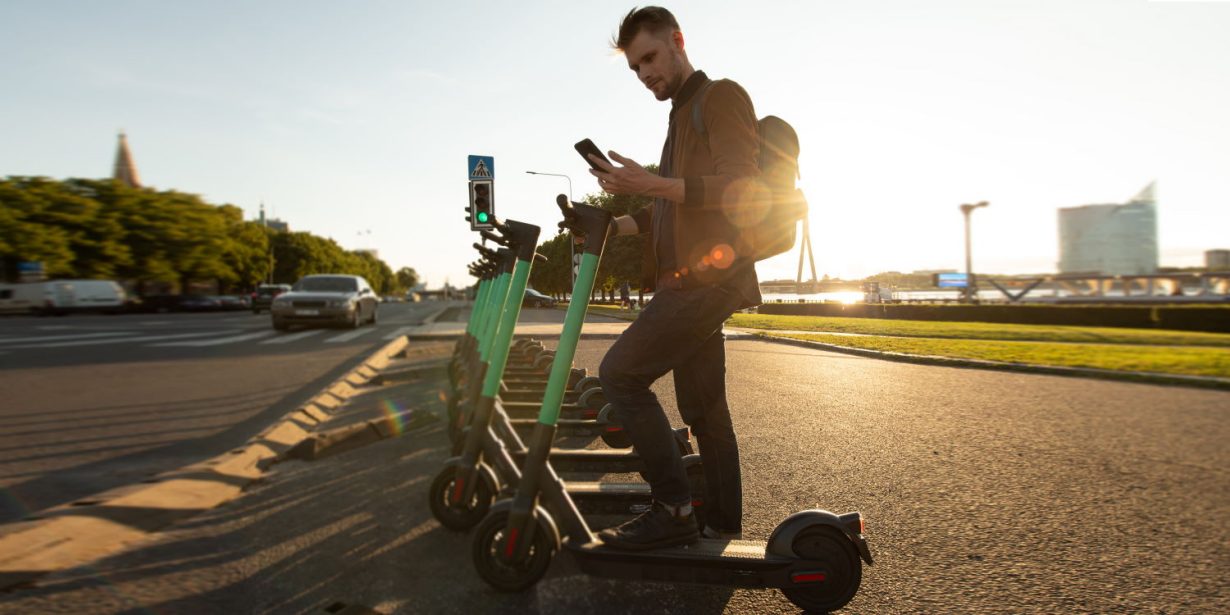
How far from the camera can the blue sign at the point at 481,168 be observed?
895 centimetres

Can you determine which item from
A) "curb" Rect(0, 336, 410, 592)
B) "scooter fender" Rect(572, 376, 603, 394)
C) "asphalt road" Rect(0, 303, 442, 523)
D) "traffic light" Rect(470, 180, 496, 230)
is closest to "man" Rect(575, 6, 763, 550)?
"curb" Rect(0, 336, 410, 592)

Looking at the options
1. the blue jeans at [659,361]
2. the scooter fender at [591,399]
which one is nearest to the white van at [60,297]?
the scooter fender at [591,399]

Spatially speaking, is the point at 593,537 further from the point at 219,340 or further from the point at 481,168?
the point at 219,340

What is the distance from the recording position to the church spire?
281 ft

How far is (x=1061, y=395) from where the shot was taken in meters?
7.29

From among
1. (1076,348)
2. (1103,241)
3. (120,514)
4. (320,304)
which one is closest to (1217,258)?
(1103,241)

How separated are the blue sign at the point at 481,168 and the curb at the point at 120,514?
16.6ft

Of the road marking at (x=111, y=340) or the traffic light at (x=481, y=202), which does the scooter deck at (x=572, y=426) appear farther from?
the road marking at (x=111, y=340)

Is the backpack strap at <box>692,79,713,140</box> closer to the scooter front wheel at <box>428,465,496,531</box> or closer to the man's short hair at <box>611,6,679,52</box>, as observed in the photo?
the man's short hair at <box>611,6,679,52</box>

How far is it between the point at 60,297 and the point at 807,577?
147ft

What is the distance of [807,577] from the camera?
2.18m

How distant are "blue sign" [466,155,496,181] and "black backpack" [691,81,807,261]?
6.91 metres

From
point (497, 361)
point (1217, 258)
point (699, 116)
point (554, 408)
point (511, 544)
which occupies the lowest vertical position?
point (511, 544)

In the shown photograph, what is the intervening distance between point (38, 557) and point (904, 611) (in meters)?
3.01
